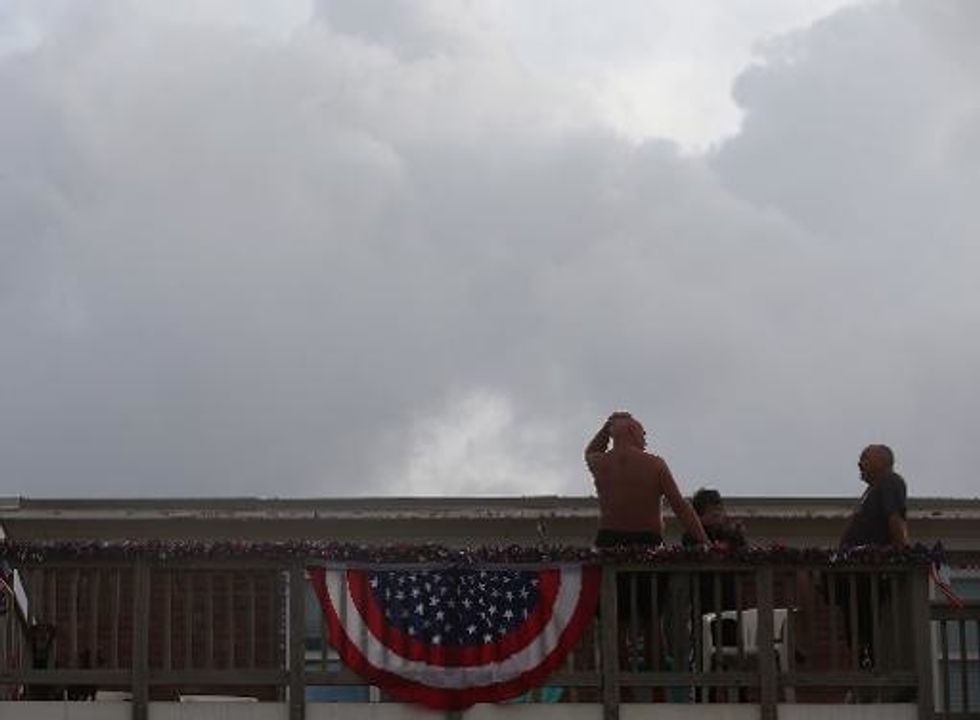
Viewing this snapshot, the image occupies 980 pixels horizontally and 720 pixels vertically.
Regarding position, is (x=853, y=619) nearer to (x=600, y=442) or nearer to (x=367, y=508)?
(x=600, y=442)

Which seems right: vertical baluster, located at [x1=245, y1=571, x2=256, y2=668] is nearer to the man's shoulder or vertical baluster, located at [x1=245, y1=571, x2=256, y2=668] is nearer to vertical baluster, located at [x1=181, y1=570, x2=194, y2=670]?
vertical baluster, located at [x1=181, y1=570, x2=194, y2=670]

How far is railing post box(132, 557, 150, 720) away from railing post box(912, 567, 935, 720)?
480 centimetres

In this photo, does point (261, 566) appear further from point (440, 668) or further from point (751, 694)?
point (751, 694)

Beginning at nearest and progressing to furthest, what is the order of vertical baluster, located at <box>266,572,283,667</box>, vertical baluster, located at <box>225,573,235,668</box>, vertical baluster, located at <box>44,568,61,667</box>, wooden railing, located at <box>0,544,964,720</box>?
1. vertical baluster, located at <box>225,573,235,668</box>
2. wooden railing, located at <box>0,544,964,720</box>
3. vertical baluster, located at <box>266,572,283,667</box>
4. vertical baluster, located at <box>44,568,61,667</box>

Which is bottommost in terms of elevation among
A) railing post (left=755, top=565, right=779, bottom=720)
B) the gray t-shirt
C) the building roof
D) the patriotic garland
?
railing post (left=755, top=565, right=779, bottom=720)

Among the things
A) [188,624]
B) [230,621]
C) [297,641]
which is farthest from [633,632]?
[188,624]

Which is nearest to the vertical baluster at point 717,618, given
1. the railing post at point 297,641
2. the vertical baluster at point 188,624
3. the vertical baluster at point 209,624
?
the railing post at point 297,641

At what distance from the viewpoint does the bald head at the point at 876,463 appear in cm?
1348

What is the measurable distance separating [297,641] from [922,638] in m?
3.93

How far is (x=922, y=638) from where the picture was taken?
1327 cm

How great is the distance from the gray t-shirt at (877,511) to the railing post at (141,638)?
446 cm

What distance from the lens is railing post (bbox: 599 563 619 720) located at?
42.3ft

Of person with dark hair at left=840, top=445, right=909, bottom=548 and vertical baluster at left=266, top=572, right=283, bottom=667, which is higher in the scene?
person with dark hair at left=840, top=445, right=909, bottom=548

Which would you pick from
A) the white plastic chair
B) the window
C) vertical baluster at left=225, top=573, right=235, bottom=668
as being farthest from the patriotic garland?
the window
